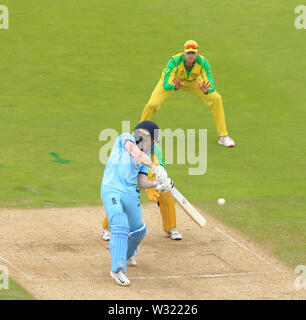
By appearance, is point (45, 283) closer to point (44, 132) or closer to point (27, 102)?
point (44, 132)

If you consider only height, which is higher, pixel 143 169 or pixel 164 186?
pixel 143 169

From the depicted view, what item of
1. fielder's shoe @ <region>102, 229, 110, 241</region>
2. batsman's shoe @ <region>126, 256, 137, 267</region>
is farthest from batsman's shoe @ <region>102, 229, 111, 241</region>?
batsman's shoe @ <region>126, 256, 137, 267</region>

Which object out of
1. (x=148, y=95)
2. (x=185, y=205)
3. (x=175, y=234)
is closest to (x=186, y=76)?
(x=148, y=95)

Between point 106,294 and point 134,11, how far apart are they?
→ 15.6 m

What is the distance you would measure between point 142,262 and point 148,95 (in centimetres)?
925

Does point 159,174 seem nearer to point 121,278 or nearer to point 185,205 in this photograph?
point 185,205

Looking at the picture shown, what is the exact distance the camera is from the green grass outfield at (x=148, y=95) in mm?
12336

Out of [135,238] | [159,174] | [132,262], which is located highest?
[159,174]

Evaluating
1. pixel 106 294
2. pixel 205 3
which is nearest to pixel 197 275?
pixel 106 294

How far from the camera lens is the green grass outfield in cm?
1234

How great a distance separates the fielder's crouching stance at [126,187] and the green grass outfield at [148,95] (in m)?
2.20

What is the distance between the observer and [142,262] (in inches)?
380

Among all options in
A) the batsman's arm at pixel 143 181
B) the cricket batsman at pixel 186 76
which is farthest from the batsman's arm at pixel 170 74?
the batsman's arm at pixel 143 181

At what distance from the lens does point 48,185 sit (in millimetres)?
12688
